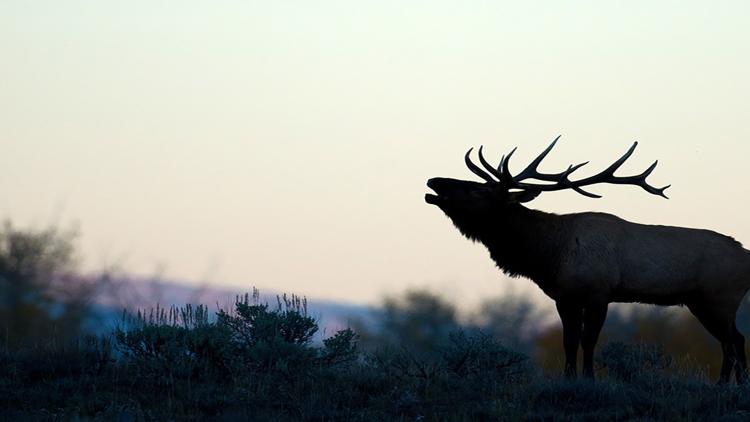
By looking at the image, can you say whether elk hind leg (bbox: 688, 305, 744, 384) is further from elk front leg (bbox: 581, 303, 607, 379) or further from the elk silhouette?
elk front leg (bbox: 581, 303, 607, 379)

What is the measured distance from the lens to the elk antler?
13.2 m

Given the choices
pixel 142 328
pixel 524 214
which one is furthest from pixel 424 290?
pixel 142 328

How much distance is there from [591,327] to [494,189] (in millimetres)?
1947

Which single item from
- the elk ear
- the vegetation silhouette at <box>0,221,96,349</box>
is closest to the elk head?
the elk ear

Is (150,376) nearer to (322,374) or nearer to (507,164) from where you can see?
(322,374)

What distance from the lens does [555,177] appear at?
522 inches

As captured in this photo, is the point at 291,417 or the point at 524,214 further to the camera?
the point at 524,214

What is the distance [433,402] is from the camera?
9703 millimetres

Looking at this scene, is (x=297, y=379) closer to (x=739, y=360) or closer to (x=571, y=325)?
(x=571, y=325)

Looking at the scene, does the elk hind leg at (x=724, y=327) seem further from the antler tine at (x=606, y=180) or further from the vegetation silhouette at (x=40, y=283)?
the vegetation silhouette at (x=40, y=283)

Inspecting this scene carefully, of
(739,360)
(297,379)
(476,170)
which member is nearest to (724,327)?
(739,360)

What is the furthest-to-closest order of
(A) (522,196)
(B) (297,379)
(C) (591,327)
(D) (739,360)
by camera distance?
(A) (522,196), (D) (739,360), (C) (591,327), (B) (297,379)

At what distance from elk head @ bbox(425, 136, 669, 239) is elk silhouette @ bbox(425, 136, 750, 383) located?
0.04 ft

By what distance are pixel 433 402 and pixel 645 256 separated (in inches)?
148
